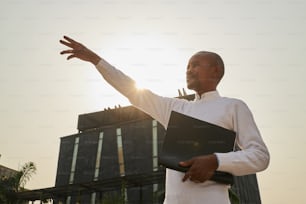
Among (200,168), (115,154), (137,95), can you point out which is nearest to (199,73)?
(137,95)

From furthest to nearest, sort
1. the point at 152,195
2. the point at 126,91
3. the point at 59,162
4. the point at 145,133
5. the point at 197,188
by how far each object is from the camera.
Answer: the point at 59,162 < the point at 145,133 < the point at 152,195 < the point at 126,91 < the point at 197,188

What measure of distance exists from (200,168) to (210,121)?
1.29ft

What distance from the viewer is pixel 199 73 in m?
2.19

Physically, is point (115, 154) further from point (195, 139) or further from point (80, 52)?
point (195, 139)

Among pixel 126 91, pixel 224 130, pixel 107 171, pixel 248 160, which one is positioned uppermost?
pixel 107 171

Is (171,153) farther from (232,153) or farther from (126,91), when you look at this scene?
(126,91)

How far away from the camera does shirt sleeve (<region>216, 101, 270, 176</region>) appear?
1.80 meters

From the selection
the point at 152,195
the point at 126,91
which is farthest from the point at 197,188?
the point at 152,195

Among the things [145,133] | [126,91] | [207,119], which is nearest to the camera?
[207,119]

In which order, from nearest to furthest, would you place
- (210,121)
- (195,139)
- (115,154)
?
1. (195,139)
2. (210,121)
3. (115,154)

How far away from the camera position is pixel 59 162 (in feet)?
139

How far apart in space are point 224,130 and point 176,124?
0.27 metres

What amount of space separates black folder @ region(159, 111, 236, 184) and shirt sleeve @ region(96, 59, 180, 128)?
353 millimetres

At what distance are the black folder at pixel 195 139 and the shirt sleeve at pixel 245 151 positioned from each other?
64mm
